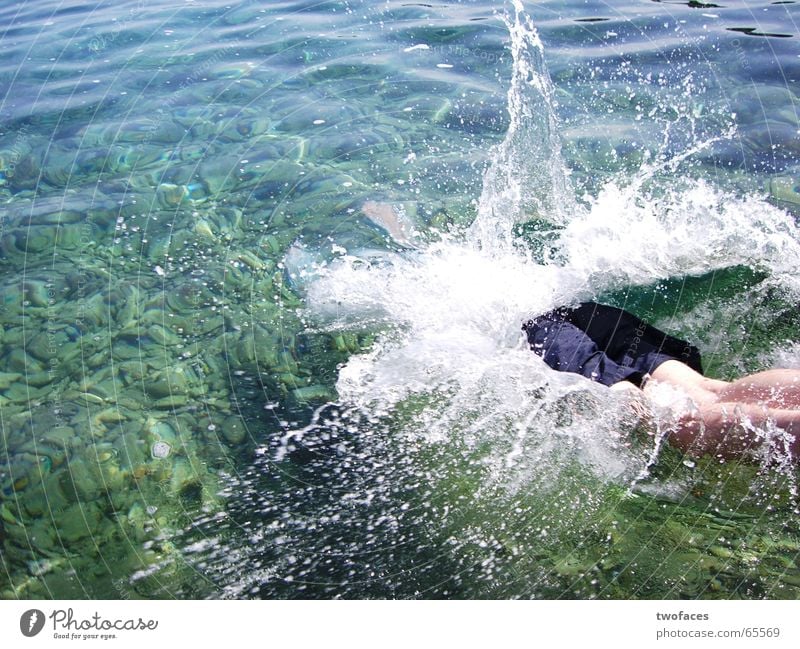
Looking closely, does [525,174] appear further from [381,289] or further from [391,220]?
[381,289]

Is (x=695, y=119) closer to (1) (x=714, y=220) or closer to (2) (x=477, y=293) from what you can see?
(1) (x=714, y=220)

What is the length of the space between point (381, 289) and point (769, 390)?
2.37m

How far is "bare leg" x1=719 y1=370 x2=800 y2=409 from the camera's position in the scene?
3508 millimetres

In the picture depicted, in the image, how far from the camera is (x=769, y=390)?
3.58 metres

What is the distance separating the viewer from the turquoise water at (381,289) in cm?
344

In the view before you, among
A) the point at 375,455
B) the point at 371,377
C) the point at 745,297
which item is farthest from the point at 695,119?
the point at 375,455

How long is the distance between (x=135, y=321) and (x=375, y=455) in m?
1.98

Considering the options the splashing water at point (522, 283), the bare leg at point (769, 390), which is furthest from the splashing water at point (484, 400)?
the bare leg at point (769, 390)

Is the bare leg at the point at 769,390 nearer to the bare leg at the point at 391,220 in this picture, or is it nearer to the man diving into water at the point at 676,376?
the man diving into water at the point at 676,376

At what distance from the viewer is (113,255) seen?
547 cm

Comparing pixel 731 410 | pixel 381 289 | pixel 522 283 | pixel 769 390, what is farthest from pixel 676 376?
pixel 381 289

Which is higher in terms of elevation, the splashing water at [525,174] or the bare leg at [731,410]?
the splashing water at [525,174]

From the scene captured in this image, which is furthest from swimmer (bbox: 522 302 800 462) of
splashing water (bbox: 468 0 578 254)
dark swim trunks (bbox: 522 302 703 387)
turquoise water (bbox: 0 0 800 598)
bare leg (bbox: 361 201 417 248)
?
bare leg (bbox: 361 201 417 248)

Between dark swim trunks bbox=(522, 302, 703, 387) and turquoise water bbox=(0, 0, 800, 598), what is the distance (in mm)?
123
